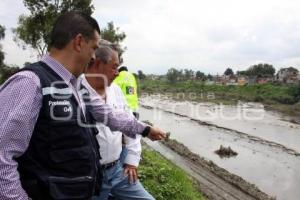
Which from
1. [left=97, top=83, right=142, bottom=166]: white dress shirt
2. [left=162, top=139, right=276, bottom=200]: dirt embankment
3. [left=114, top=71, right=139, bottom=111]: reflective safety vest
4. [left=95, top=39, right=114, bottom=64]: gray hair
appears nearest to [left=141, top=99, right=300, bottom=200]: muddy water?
[left=162, top=139, right=276, bottom=200]: dirt embankment

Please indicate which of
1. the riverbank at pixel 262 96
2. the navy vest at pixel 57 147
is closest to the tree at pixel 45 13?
the navy vest at pixel 57 147

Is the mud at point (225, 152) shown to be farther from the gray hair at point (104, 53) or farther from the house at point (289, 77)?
the house at point (289, 77)

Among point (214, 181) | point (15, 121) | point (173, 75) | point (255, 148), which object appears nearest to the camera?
point (15, 121)

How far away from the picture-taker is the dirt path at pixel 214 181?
10.7m

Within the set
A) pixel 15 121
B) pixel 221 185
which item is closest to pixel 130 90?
pixel 15 121

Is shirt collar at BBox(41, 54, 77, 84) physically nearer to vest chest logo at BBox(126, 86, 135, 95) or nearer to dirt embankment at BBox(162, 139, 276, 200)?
A: vest chest logo at BBox(126, 86, 135, 95)

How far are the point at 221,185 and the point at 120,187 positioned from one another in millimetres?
9413

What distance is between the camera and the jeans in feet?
9.33

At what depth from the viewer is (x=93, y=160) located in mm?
1990

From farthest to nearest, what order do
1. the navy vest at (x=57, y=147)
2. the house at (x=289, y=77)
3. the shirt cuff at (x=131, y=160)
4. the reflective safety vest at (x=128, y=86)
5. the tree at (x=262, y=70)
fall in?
the tree at (x=262, y=70) → the house at (x=289, y=77) → the reflective safety vest at (x=128, y=86) → the shirt cuff at (x=131, y=160) → the navy vest at (x=57, y=147)

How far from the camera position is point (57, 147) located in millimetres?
1811

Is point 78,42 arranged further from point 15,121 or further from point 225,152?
point 225,152

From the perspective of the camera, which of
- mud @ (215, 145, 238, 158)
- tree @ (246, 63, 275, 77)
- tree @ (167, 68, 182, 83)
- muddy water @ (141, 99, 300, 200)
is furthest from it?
tree @ (167, 68, 182, 83)

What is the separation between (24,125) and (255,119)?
32.8 metres
